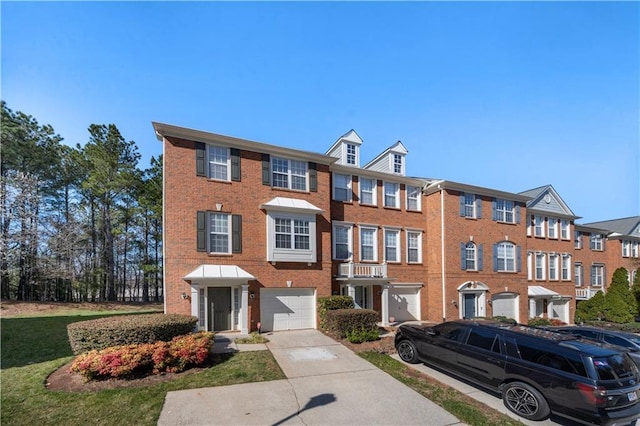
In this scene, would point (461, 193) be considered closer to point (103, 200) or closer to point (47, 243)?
point (103, 200)

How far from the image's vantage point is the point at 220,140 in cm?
1390

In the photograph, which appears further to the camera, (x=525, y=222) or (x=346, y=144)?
(x=525, y=222)

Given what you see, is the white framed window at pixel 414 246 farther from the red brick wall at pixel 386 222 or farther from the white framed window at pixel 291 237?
the white framed window at pixel 291 237

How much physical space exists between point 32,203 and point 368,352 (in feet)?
85.0

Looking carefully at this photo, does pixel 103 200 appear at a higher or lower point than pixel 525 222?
higher

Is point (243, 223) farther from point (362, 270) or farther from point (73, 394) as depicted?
point (73, 394)

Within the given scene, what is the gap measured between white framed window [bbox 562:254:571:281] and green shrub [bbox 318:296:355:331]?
67.1ft

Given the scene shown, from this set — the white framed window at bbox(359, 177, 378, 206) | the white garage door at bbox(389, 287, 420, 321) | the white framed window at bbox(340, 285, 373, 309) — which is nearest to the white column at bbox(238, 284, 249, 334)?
the white framed window at bbox(340, 285, 373, 309)

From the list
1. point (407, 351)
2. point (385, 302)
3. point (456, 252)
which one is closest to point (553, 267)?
point (456, 252)

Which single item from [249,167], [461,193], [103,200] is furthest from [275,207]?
[103,200]

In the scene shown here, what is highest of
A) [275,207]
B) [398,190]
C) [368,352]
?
[398,190]

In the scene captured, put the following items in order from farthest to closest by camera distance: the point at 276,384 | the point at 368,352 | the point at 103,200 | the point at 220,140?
the point at 103,200, the point at 220,140, the point at 368,352, the point at 276,384

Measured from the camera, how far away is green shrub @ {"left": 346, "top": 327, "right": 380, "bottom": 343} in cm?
1209

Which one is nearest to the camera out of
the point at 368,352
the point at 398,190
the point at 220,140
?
the point at 368,352
